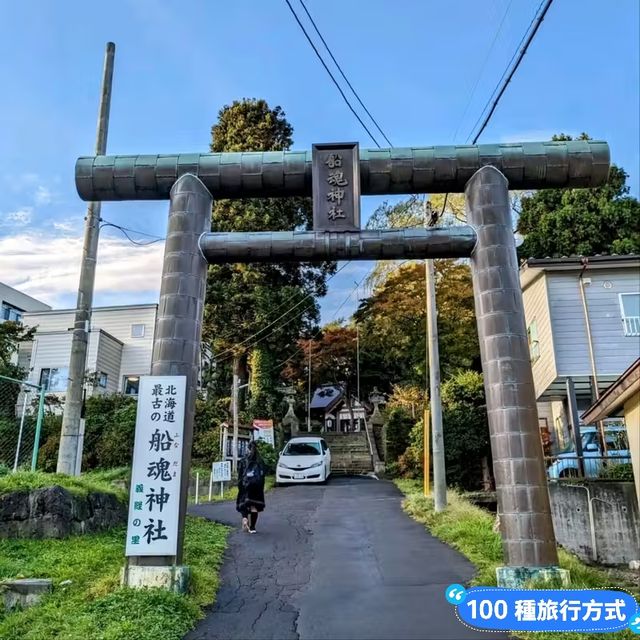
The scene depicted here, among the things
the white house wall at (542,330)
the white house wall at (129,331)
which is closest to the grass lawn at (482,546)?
the white house wall at (542,330)

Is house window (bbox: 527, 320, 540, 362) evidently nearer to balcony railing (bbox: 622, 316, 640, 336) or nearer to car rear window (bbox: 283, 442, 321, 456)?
balcony railing (bbox: 622, 316, 640, 336)

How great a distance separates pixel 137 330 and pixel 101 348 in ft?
10.4

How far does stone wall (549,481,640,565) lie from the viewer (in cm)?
1210

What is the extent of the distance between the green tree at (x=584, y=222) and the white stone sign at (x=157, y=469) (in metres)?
23.0

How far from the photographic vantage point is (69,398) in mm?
9773

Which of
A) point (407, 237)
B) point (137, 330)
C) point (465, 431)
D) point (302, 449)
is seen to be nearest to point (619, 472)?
point (465, 431)

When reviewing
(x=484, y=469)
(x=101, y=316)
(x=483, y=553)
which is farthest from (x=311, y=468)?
(x=101, y=316)

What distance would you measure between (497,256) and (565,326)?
10928 millimetres

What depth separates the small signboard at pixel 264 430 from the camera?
2466cm

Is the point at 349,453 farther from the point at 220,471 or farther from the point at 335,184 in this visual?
the point at 335,184

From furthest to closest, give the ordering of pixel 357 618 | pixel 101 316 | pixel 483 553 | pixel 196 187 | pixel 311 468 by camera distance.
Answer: pixel 101 316 < pixel 311 468 < pixel 483 553 < pixel 196 187 < pixel 357 618

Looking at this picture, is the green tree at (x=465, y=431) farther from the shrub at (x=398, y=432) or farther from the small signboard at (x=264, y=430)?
the small signboard at (x=264, y=430)

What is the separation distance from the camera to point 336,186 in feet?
26.9

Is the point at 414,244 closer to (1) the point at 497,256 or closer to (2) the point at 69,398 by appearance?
(1) the point at 497,256
